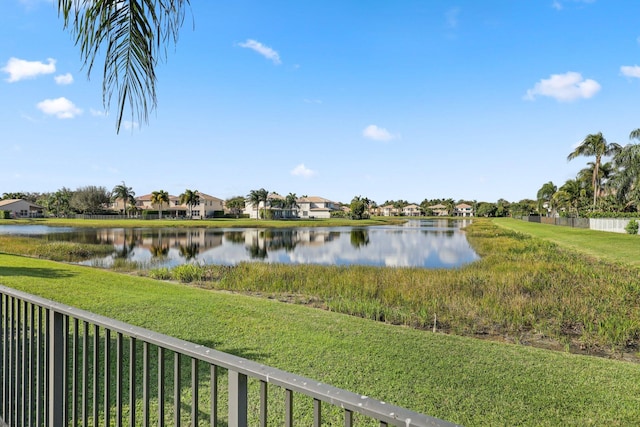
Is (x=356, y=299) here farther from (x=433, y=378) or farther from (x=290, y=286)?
(x=433, y=378)

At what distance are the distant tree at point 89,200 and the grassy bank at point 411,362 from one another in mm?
111884

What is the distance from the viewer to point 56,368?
2686mm

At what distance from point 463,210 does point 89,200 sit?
145808 millimetres

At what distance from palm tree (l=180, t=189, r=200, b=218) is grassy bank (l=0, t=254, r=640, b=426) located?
101 metres

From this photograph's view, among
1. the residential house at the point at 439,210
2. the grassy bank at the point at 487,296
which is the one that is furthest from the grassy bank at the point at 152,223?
the residential house at the point at 439,210

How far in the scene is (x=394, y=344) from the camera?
6824 millimetres

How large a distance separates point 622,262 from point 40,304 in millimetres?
23889

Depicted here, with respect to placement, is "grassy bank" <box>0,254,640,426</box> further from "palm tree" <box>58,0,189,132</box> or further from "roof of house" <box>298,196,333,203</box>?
"roof of house" <box>298,196,333,203</box>

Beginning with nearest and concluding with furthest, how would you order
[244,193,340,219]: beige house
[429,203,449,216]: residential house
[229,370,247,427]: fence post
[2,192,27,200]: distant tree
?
1. [229,370,247,427]: fence post
2. [244,193,340,219]: beige house
3. [2,192,27,200]: distant tree
4. [429,203,449,216]: residential house

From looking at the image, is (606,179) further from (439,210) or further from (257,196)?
(439,210)

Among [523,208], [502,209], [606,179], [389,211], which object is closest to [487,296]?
[606,179]

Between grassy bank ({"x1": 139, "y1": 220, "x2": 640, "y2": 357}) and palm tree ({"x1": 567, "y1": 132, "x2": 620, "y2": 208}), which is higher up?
palm tree ({"x1": 567, "y1": 132, "x2": 620, "y2": 208})

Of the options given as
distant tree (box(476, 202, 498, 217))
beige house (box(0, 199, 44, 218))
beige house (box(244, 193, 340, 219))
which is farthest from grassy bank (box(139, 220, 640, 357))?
distant tree (box(476, 202, 498, 217))

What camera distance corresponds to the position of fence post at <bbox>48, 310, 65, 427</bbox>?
267 cm
